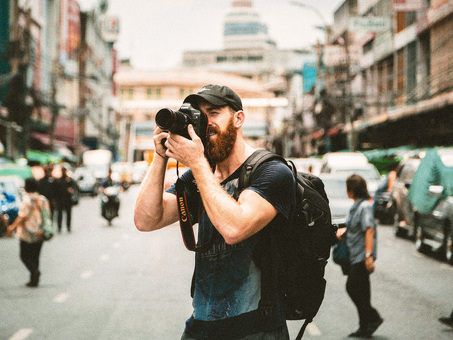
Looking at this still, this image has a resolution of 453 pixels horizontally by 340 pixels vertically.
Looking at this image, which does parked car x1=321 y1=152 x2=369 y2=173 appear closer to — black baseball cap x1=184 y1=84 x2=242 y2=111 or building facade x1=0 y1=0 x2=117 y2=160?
building facade x1=0 y1=0 x2=117 y2=160

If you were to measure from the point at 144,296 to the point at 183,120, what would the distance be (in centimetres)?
661

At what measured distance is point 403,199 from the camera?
16.1 m

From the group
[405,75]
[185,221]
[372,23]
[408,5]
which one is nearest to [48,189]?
[408,5]

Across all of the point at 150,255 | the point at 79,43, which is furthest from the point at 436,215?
the point at 79,43

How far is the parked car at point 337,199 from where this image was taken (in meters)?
14.9

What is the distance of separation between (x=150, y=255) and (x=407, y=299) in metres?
6.05

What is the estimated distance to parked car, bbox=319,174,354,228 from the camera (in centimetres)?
1488

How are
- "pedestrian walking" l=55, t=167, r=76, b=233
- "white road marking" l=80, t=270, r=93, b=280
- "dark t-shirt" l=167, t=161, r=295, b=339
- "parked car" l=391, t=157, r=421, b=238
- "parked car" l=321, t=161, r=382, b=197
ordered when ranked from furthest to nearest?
"parked car" l=321, t=161, r=382, b=197 < "pedestrian walking" l=55, t=167, r=76, b=233 < "parked car" l=391, t=157, r=421, b=238 < "white road marking" l=80, t=270, r=93, b=280 < "dark t-shirt" l=167, t=161, r=295, b=339

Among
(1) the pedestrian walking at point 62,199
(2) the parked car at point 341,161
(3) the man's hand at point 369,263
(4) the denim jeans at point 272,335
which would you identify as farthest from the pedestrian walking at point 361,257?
(2) the parked car at point 341,161

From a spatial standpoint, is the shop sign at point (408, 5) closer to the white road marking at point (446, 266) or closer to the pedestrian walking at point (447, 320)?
the white road marking at point (446, 266)

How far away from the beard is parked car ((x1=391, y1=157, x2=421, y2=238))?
42.3 feet

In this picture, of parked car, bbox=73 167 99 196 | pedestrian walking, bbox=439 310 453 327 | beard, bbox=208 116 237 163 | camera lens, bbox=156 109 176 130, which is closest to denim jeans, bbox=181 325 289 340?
beard, bbox=208 116 237 163

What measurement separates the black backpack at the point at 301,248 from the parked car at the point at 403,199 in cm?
1264

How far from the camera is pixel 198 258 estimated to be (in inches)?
118
